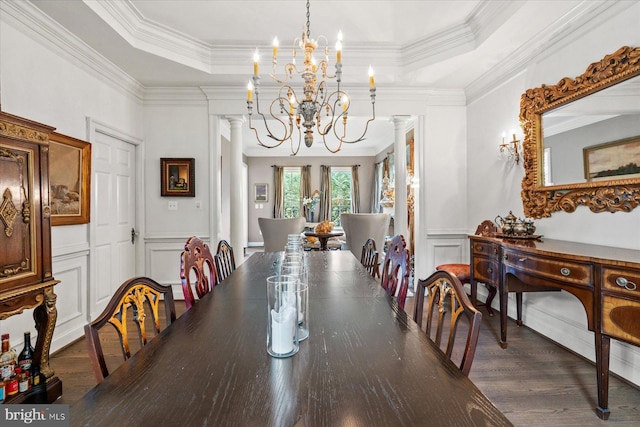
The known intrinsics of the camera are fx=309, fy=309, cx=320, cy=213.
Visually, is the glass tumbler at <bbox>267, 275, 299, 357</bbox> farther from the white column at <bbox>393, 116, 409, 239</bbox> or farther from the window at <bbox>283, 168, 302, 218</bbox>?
the window at <bbox>283, 168, 302, 218</bbox>

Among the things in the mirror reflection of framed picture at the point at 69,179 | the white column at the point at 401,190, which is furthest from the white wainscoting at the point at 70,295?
the white column at the point at 401,190

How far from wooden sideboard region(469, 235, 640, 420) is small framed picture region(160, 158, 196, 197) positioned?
3488 mm

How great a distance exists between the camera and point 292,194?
9297mm

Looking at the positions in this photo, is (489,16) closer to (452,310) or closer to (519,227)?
(519,227)

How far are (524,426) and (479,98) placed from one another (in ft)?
11.2

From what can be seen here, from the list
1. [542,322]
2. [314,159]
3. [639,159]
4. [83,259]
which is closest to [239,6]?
[83,259]

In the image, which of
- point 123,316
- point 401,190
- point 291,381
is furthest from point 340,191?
point 291,381

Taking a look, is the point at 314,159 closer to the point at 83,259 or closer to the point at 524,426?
the point at 83,259

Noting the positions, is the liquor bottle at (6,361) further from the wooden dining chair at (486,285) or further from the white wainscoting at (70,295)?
the wooden dining chair at (486,285)

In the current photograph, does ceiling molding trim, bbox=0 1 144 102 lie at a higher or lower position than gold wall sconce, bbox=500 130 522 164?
higher

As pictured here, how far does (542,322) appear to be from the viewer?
2.80 meters

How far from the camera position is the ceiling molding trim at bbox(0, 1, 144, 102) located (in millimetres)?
2199

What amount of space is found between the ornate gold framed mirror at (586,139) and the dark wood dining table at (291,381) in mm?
2037

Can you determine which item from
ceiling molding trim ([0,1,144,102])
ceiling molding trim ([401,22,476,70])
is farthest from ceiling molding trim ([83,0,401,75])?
ceiling molding trim ([0,1,144,102])
